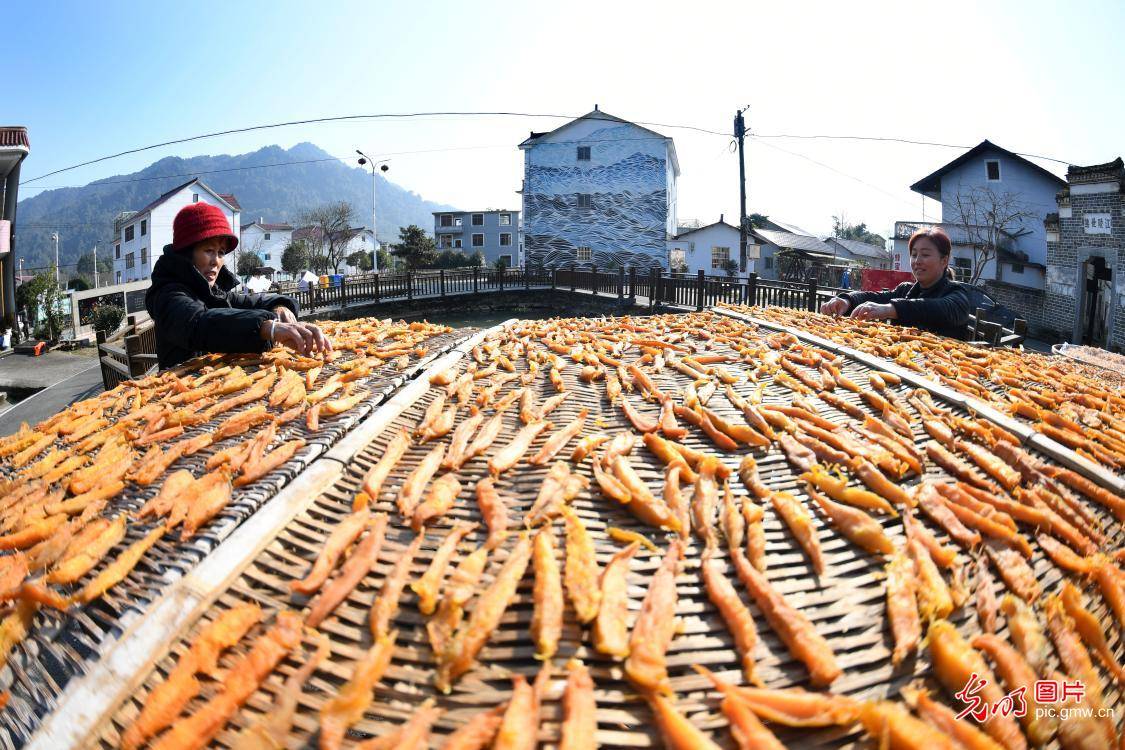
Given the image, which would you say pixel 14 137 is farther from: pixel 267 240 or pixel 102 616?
pixel 267 240

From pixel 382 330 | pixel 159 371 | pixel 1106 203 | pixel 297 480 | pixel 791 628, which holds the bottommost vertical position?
pixel 791 628

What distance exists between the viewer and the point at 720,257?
4622 centimetres

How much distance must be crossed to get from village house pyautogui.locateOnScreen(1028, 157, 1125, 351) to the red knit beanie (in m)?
→ 22.7

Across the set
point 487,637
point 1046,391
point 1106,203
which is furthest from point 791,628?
point 1106,203

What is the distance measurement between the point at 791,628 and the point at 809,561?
16.3 inches

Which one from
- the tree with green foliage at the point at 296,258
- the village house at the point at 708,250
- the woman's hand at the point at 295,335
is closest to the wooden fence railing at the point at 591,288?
the woman's hand at the point at 295,335

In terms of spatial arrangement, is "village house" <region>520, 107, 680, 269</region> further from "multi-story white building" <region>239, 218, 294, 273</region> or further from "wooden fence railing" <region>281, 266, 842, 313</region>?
"multi-story white building" <region>239, 218, 294, 273</region>

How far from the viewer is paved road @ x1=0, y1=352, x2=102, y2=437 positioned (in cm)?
Answer: 928

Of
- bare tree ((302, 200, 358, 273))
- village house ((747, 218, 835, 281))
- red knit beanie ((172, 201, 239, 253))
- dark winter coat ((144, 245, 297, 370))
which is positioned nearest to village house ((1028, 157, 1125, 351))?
village house ((747, 218, 835, 281))

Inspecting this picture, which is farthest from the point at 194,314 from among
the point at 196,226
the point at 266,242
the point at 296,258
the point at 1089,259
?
the point at 266,242

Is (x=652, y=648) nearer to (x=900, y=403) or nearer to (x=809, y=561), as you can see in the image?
(x=809, y=561)

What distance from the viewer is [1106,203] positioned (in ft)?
58.2

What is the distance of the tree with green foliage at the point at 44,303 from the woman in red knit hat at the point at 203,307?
703 inches

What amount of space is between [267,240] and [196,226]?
9464 centimetres
